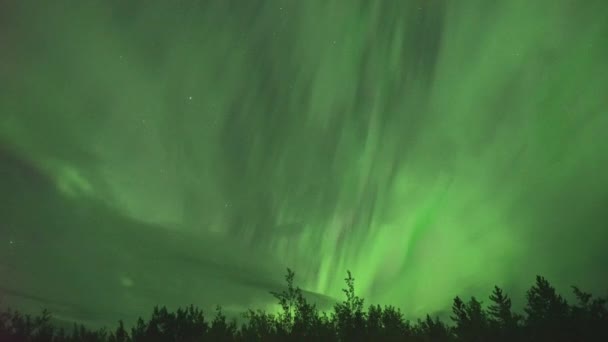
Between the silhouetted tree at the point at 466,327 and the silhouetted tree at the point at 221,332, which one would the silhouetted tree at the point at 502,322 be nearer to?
the silhouetted tree at the point at 466,327

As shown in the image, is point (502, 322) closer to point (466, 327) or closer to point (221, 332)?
point (466, 327)

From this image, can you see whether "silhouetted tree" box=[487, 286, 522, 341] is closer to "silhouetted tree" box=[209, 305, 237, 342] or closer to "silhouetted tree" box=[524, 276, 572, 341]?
"silhouetted tree" box=[524, 276, 572, 341]

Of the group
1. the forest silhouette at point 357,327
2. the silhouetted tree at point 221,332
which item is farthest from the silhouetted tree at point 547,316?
the silhouetted tree at point 221,332

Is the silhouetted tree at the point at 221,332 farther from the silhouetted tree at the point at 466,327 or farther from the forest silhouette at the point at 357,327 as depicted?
the silhouetted tree at the point at 466,327

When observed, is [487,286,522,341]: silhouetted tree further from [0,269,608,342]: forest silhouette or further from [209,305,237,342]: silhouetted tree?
[209,305,237,342]: silhouetted tree

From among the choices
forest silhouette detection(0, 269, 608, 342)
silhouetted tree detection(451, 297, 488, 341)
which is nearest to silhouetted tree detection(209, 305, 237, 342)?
forest silhouette detection(0, 269, 608, 342)

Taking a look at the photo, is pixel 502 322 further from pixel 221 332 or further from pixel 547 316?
pixel 221 332

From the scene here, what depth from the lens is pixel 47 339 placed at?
1325 inches

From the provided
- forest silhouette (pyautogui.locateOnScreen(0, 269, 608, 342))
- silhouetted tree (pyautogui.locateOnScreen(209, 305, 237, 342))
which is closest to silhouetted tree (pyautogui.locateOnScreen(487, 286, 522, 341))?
forest silhouette (pyautogui.locateOnScreen(0, 269, 608, 342))

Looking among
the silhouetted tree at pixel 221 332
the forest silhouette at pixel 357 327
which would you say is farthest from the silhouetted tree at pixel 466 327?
the silhouetted tree at pixel 221 332

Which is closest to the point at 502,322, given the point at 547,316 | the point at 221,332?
the point at 547,316

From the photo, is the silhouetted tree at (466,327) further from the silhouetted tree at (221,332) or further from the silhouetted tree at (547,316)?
the silhouetted tree at (221,332)

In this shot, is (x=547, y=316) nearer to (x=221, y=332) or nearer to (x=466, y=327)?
(x=466, y=327)

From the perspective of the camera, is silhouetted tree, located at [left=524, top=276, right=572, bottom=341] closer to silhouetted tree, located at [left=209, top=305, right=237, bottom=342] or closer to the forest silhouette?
the forest silhouette
